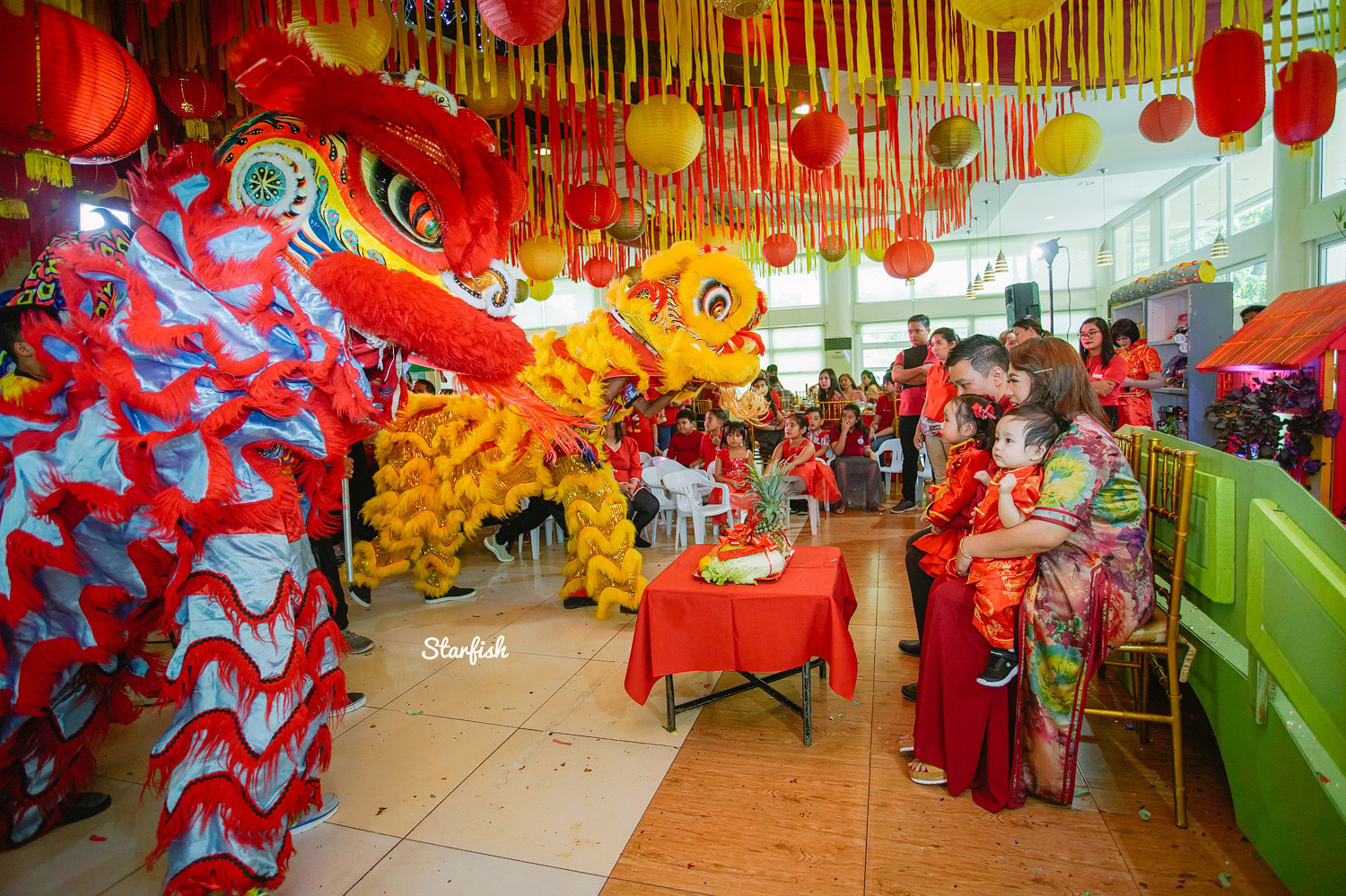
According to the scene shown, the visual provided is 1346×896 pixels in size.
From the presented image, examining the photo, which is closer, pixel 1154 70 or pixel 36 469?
pixel 36 469

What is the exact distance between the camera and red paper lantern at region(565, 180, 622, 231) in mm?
4844

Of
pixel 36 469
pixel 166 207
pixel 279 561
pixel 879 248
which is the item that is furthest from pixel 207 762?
pixel 879 248

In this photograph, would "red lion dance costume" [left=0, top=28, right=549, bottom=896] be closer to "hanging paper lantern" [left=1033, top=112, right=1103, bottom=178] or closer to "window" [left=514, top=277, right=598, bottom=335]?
"hanging paper lantern" [left=1033, top=112, right=1103, bottom=178]

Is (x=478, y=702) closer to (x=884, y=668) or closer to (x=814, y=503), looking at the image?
(x=884, y=668)

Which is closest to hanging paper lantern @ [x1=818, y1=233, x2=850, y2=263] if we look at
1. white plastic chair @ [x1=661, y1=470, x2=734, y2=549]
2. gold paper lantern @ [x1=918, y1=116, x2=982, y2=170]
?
gold paper lantern @ [x1=918, y1=116, x2=982, y2=170]

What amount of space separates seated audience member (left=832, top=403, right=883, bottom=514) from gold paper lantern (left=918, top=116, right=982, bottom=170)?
9.64ft

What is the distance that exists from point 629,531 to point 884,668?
1.34m

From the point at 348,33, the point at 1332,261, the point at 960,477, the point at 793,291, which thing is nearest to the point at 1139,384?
the point at 960,477

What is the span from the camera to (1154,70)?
2715 millimetres

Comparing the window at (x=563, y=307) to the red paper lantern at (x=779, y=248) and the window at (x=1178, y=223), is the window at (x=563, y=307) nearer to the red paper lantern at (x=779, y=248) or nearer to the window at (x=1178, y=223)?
the red paper lantern at (x=779, y=248)

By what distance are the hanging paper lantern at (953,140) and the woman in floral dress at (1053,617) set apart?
2265 mm

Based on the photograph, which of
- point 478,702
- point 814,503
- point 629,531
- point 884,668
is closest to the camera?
point 478,702

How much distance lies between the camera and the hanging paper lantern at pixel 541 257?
19.4ft

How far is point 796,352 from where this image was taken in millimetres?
16297
